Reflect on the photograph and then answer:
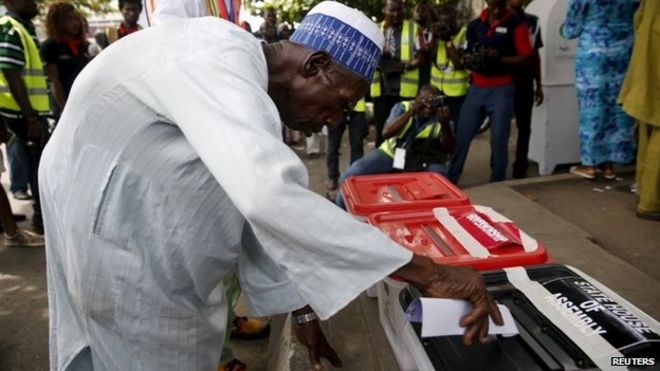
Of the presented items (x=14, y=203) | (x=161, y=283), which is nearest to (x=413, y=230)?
(x=161, y=283)

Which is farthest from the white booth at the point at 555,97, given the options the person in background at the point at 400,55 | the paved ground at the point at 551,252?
the person in background at the point at 400,55

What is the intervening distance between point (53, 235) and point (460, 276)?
37.6 inches

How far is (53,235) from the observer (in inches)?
48.6

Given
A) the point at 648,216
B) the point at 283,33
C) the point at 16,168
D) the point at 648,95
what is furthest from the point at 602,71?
the point at 16,168

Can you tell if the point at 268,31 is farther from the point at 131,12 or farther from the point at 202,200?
the point at 202,200

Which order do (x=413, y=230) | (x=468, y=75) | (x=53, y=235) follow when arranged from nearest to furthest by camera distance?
(x=53, y=235) < (x=413, y=230) < (x=468, y=75)

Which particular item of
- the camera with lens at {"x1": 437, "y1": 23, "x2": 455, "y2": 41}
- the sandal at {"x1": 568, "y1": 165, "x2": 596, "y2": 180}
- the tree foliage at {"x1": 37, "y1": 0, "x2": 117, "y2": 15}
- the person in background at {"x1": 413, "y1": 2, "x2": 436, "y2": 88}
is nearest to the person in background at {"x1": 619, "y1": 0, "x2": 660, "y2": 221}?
the sandal at {"x1": 568, "y1": 165, "x2": 596, "y2": 180}

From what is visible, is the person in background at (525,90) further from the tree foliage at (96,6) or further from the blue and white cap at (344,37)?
the tree foliage at (96,6)

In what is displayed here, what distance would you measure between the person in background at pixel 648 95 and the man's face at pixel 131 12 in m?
3.90

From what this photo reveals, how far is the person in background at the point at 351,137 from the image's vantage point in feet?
15.8

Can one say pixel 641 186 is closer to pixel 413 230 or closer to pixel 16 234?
pixel 413 230

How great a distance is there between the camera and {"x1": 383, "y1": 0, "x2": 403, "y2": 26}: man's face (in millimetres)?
4820

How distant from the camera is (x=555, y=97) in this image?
15.0ft

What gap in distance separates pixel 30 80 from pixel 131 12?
3.63 ft
